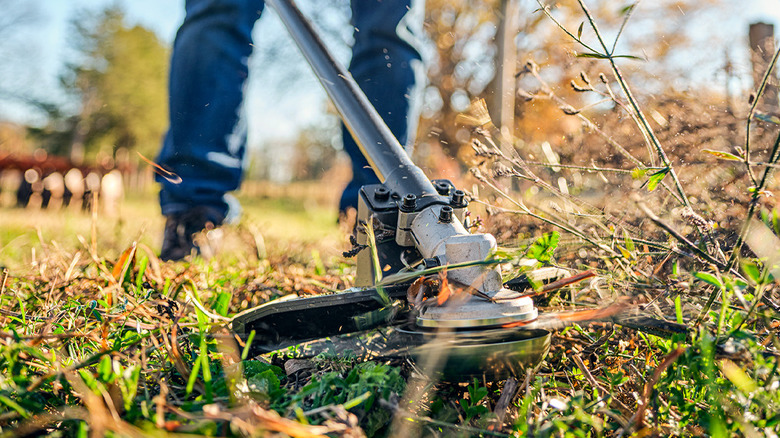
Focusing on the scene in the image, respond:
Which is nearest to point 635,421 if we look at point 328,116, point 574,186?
point 574,186

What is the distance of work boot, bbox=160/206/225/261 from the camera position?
2312 mm

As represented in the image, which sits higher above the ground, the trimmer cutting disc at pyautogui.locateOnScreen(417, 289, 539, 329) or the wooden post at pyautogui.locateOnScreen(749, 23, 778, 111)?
the wooden post at pyautogui.locateOnScreen(749, 23, 778, 111)

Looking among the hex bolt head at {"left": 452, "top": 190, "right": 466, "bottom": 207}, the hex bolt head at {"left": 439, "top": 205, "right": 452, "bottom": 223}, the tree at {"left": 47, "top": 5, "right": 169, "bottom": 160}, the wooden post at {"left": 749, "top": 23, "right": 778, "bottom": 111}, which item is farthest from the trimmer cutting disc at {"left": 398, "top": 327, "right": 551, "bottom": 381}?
the tree at {"left": 47, "top": 5, "right": 169, "bottom": 160}

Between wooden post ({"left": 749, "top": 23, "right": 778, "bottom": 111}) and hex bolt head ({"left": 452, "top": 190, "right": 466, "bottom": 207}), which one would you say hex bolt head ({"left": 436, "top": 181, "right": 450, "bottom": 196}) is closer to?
hex bolt head ({"left": 452, "top": 190, "right": 466, "bottom": 207})

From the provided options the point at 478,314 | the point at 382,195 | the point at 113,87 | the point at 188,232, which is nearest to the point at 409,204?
the point at 382,195

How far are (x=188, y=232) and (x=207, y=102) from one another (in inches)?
24.4

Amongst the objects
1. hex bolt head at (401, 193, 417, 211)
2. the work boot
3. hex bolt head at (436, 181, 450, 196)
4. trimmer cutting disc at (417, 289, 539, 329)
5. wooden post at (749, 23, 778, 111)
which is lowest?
the work boot

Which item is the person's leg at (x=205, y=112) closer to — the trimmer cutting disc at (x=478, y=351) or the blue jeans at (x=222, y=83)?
the blue jeans at (x=222, y=83)

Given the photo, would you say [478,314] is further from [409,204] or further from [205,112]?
[205,112]

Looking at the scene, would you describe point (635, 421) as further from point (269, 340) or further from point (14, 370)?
point (14, 370)

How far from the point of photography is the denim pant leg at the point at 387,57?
245 cm

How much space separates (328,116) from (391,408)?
14525 millimetres

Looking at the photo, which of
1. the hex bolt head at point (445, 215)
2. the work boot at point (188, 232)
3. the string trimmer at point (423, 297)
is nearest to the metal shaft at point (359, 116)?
the string trimmer at point (423, 297)

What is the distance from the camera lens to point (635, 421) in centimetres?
69
